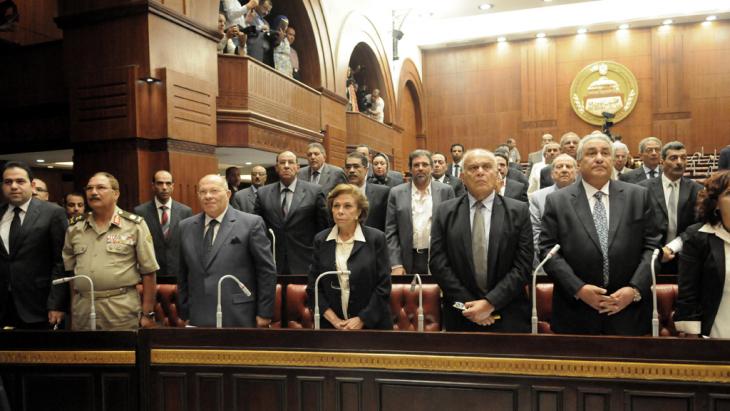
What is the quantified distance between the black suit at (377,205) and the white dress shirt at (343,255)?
1.64 m

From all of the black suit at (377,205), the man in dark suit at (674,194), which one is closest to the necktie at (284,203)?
the black suit at (377,205)

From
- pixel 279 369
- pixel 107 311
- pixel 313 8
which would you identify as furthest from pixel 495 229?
pixel 313 8

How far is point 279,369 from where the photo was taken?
2.21m

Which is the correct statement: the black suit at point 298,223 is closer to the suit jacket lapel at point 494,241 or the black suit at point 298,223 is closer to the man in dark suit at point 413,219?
the man in dark suit at point 413,219

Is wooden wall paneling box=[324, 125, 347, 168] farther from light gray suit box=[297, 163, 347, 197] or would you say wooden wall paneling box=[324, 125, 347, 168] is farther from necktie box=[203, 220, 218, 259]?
necktie box=[203, 220, 218, 259]

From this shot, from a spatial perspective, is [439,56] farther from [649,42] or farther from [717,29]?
[717,29]

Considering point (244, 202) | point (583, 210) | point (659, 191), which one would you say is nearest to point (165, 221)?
point (244, 202)

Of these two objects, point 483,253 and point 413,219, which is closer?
point 483,253

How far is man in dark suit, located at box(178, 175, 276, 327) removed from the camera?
2.85 m

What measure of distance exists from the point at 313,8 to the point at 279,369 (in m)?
8.14

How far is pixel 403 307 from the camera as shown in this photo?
339cm

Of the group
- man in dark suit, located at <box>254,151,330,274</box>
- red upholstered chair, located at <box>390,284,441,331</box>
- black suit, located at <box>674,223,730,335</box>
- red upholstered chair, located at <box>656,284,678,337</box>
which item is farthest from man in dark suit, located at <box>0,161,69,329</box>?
red upholstered chair, located at <box>656,284,678,337</box>

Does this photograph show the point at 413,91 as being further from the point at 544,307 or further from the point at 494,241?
the point at 494,241

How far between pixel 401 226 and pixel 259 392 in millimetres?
2121
